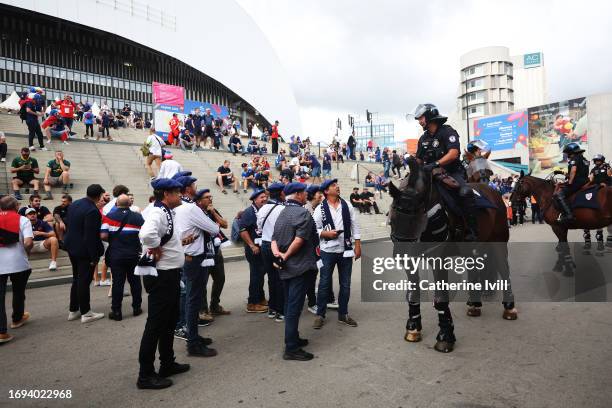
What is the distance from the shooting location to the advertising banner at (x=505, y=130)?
149 ft

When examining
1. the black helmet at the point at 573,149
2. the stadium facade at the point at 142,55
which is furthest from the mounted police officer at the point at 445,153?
the stadium facade at the point at 142,55

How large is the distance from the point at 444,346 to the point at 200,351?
2.84 metres

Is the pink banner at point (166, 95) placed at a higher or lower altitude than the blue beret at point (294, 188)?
higher

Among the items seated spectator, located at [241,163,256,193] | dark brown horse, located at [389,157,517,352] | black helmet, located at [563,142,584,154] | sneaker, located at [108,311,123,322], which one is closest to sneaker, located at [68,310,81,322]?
sneaker, located at [108,311,123,322]

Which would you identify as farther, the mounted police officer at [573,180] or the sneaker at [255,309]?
the mounted police officer at [573,180]

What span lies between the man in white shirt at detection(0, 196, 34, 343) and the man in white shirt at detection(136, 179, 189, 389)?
2.87 metres

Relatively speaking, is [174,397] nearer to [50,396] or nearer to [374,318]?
[50,396]

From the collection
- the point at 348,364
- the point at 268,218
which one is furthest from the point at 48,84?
the point at 348,364

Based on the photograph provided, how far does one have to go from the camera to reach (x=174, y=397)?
129 inches

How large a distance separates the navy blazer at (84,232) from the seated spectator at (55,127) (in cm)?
1178

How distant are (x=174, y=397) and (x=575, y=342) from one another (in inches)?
175

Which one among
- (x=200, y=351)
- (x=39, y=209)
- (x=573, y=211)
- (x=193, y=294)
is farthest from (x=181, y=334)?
(x=573, y=211)

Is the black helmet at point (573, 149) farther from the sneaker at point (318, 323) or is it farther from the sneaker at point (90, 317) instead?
the sneaker at point (90, 317)

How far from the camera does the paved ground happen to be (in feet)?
10.3
